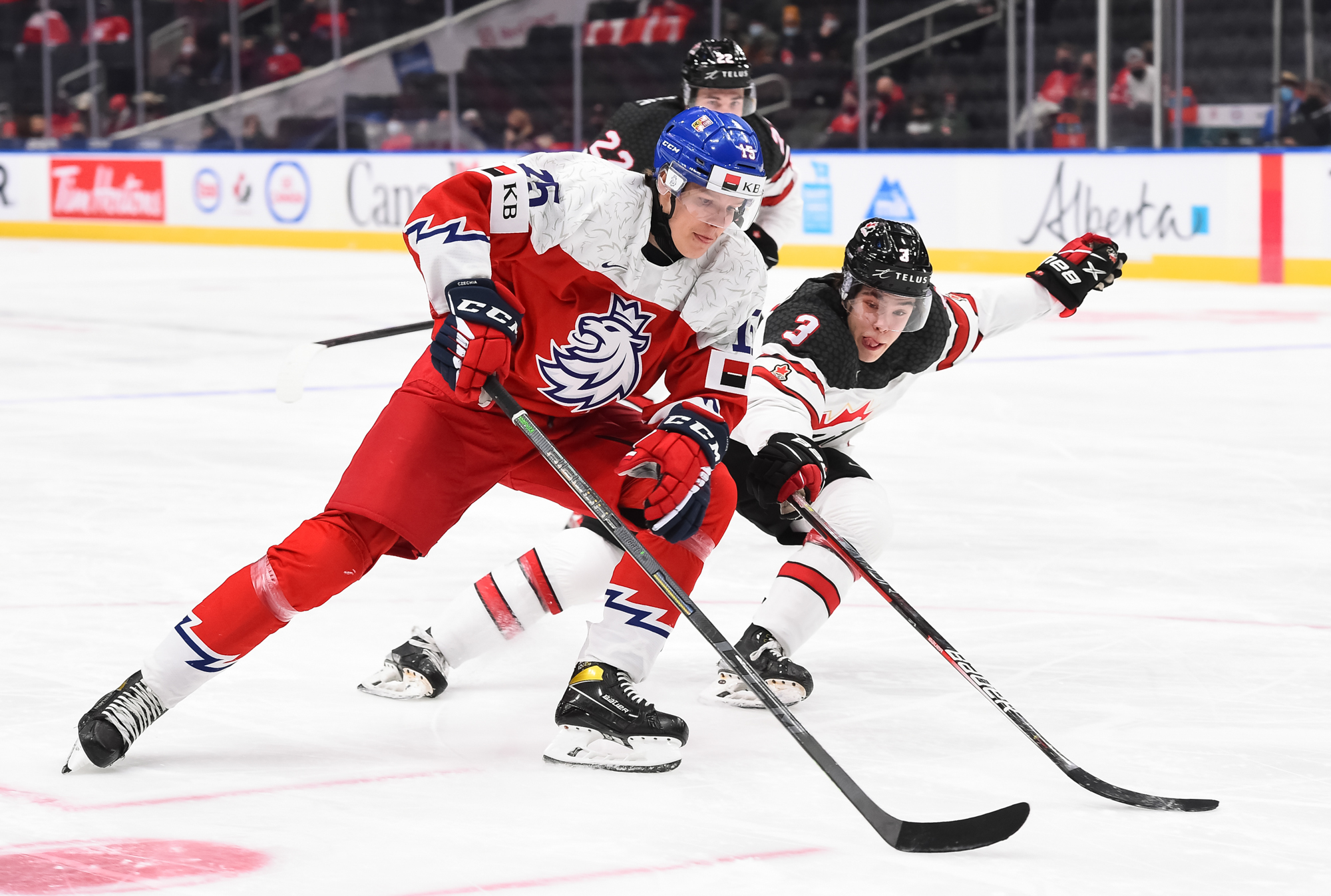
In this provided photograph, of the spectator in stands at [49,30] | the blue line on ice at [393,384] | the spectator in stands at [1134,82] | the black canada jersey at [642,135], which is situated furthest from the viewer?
the spectator in stands at [49,30]

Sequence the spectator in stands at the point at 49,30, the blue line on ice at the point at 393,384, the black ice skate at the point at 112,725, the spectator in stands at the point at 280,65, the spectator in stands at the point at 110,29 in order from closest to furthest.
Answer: the black ice skate at the point at 112,725 < the blue line on ice at the point at 393,384 < the spectator in stands at the point at 280,65 < the spectator in stands at the point at 110,29 < the spectator in stands at the point at 49,30

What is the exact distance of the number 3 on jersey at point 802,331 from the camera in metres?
3.04

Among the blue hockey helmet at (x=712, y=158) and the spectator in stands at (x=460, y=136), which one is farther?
the spectator in stands at (x=460, y=136)

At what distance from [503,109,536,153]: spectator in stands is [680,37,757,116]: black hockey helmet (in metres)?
9.94

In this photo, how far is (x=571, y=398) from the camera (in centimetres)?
279

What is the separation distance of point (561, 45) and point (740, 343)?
12.4 m

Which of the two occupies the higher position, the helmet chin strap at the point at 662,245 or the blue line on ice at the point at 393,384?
the helmet chin strap at the point at 662,245

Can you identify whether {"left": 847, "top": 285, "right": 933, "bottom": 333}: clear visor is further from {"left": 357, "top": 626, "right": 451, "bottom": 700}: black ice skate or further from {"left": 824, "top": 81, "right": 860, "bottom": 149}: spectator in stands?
{"left": 824, "top": 81, "right": 860, "bottom": 149}: spectator in stands

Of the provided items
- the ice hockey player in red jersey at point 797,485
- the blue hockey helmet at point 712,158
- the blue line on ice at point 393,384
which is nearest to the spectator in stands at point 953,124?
the blue line on ice at point 393,384

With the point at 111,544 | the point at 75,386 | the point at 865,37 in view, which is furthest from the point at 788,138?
the point at 111,544

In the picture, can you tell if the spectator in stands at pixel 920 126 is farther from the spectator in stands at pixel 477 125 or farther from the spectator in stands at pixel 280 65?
the spectator in stands at pixel 280 65

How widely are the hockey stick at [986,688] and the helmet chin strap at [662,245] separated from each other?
1.46 ft

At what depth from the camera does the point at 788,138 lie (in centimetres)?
1325

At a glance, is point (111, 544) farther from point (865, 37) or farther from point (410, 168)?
point (410, 168)
